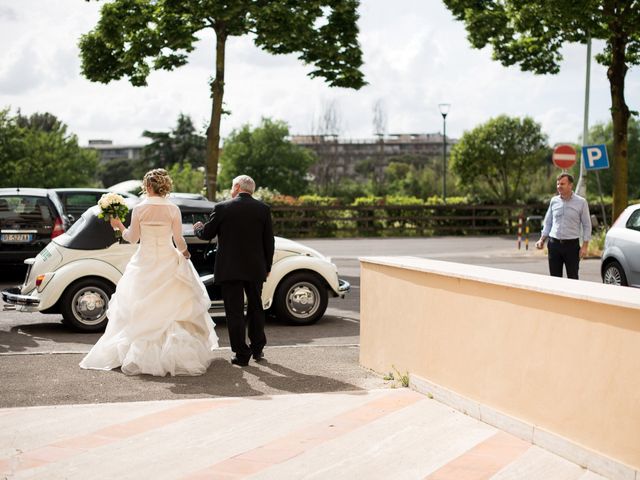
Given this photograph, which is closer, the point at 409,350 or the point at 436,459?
the point at 436,459

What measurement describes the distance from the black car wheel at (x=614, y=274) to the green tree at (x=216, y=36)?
34.8ft

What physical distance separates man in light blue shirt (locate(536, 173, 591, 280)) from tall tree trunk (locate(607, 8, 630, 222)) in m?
13.3

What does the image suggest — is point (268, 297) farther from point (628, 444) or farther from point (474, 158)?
point (474, 158)

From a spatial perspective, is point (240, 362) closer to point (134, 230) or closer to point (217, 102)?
point (134, 230)

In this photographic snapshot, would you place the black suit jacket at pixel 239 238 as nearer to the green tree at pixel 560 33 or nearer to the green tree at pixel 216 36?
the green tree at pixel 216 36

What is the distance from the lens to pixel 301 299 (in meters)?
11.5

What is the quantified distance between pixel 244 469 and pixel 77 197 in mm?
15516

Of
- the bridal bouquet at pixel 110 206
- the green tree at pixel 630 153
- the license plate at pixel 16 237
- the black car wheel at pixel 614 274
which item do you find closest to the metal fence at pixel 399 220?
the license plate at pixel 16 237

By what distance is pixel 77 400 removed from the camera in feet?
23.4

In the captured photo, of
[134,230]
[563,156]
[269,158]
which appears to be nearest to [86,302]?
[134,230]

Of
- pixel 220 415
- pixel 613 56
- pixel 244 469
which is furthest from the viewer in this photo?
pixel 613 56

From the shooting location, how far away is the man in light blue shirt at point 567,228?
11.5m

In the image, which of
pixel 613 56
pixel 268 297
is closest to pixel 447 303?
pixel 268 297

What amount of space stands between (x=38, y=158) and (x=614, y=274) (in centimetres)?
5498
